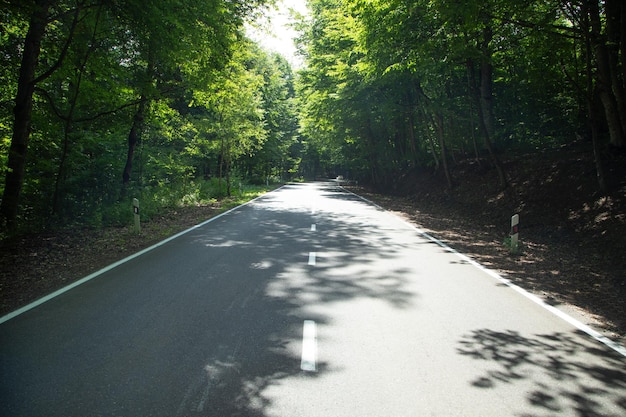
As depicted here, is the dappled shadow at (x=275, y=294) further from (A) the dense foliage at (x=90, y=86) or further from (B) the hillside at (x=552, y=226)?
(A) the dense foliage at (x=90, y=86)

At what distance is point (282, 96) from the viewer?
4738 cm

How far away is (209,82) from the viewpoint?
50.9ft

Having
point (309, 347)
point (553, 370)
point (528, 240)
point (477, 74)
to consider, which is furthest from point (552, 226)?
point (477, 74)

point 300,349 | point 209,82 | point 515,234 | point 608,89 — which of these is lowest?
point 300,349

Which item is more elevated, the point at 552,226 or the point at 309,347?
the point at 552,226

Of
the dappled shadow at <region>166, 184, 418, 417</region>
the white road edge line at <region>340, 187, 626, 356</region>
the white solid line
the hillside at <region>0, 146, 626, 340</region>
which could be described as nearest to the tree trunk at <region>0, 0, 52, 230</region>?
the hillside at <region>0, 146, 626, 340</region>

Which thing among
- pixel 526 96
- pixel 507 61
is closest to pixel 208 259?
pixel 507 61

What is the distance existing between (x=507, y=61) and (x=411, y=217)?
7.80 meters

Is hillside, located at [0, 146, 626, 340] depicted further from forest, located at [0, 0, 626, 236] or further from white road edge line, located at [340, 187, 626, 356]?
forest, located at [0, 0, 626, 236]

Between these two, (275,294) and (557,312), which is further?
(275,294)

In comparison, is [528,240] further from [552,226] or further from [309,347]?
[309,347]

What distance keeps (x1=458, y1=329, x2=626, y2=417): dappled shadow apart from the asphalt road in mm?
17

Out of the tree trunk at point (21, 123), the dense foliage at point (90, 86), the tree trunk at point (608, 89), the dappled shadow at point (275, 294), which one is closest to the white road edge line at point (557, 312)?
the dappled shadow at point (275, 294)

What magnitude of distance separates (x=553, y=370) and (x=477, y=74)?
22.2 metres
